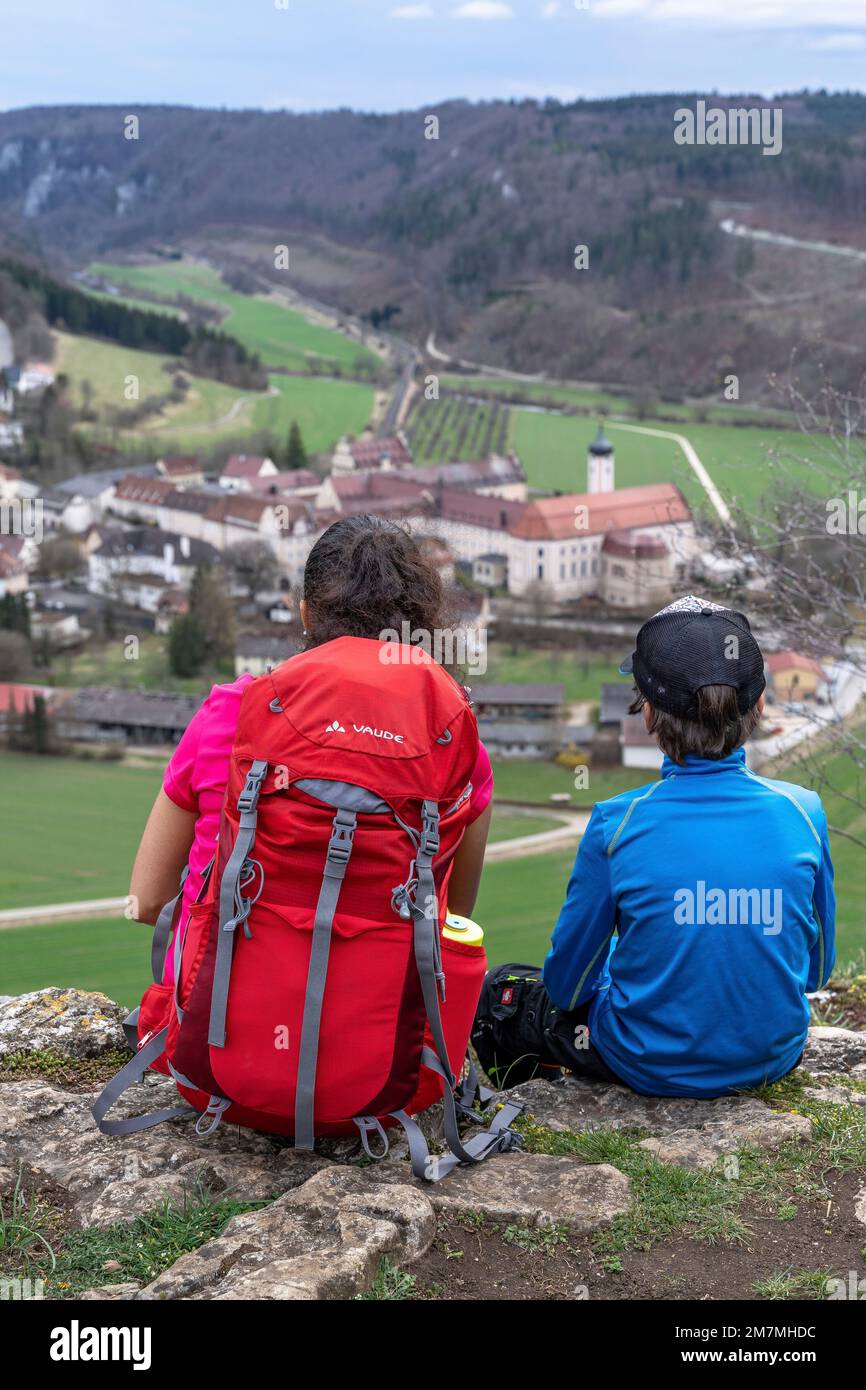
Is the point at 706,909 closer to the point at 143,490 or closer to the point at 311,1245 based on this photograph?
the point at 311,1245

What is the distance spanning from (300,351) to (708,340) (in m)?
35.4

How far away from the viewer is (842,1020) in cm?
Answer: 473

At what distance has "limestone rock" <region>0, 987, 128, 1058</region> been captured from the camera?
3.77 metres

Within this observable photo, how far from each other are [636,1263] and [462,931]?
770 mm

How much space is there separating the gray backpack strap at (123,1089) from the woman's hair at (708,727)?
51.6 inches

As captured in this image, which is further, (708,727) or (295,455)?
(295,455)

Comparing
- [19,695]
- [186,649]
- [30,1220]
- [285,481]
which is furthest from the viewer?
[285,481]

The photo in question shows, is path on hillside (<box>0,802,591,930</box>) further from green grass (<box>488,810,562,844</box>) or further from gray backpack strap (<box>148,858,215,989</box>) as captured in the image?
gray backpack strap (<box>148,858,215,989</box>)

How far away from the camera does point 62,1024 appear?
3.85 meters

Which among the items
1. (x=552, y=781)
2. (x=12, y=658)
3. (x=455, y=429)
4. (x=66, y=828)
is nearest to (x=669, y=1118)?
(x=66, y=828)

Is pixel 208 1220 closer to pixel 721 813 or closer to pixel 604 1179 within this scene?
pixel 604 1179

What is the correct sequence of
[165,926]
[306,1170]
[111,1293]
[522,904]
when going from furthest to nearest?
[522,904] → [165,926] → [306,1170] → [111,1293]

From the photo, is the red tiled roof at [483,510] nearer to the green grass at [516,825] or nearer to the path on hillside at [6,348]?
the green grass at [516,825]

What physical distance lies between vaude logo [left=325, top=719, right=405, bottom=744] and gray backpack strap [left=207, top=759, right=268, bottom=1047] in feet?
0.51
